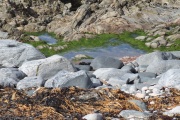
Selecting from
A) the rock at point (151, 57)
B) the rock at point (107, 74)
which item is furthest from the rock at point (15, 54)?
the rock at point (151, 57)

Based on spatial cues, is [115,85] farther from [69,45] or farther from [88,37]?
[88,37]

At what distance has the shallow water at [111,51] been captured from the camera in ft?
97.0

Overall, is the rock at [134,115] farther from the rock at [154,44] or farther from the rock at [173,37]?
the rock at [173,37]

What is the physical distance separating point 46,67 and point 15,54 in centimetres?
318

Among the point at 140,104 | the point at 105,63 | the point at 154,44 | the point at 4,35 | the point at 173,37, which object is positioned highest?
the point at 140,104

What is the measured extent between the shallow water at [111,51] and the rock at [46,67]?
1413cm

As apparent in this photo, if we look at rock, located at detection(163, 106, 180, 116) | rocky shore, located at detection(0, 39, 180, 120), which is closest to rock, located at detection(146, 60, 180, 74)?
rocky shore, located at detection(0, 39, 180, 120)

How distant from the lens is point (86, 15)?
4488 centimetres

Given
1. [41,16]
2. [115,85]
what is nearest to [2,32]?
[41,16]

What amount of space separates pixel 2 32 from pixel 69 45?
26.4 feet

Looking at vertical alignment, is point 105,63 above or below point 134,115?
below

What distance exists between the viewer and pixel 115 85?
41.7 ft

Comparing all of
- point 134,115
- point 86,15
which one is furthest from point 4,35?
point 134,115

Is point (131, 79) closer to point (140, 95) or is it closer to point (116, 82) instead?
point (116, 82)
